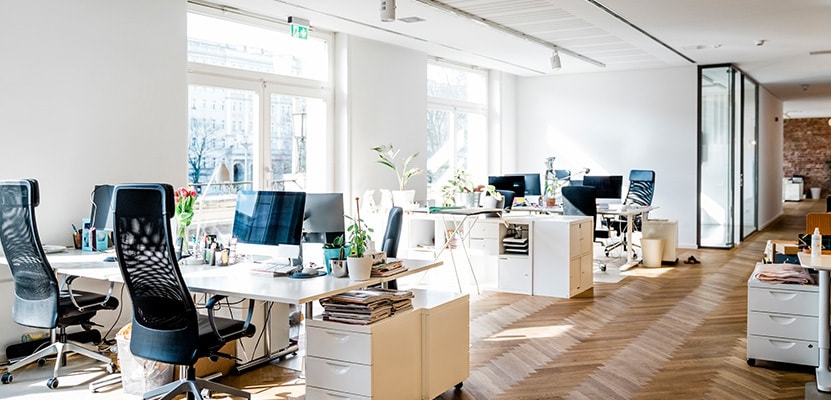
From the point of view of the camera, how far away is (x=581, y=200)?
7.91 metres

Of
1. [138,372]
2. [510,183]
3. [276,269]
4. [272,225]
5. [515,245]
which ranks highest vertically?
[510,183]

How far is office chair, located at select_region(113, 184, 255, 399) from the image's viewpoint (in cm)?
332

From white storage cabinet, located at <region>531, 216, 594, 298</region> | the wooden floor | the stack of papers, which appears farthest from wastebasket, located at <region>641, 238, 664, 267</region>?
the stack of papers

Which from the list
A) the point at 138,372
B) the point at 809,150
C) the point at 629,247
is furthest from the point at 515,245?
the point at 809,150

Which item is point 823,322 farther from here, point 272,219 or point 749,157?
point 749,157

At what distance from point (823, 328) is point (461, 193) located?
389 centimetres

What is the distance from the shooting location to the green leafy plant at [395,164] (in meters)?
8.64

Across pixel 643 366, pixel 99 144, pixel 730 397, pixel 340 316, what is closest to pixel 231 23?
pixel 99 144

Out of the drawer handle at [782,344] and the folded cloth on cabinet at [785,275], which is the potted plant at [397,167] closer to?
the folded cloth on cabinet at [785,275]

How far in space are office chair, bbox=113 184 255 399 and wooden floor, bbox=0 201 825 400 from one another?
0.82 meters

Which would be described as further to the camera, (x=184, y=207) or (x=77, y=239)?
(x=77, y=239)

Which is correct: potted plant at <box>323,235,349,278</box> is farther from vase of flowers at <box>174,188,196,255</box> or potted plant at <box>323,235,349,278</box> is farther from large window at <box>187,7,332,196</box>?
large window at <box>187,7,332,196</box>

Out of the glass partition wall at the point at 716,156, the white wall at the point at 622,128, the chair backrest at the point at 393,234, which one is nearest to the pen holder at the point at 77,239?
the chair backrest at the point at 393,234

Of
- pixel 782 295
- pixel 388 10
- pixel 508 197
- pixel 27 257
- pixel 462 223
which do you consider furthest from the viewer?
pixel 508 197
